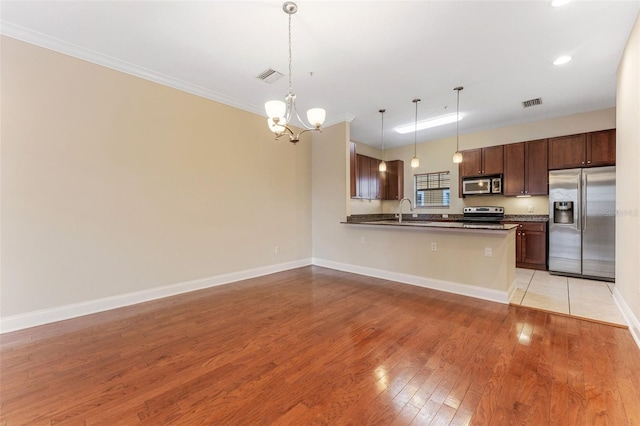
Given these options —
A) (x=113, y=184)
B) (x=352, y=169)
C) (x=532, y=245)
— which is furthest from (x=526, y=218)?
(x=113, y=184)

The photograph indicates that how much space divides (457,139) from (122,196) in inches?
248

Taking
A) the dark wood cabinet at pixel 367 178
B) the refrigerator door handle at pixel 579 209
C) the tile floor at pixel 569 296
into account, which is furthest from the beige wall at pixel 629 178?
the dark wood cabinet at pixel 367 178

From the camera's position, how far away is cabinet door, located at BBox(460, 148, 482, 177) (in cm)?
580

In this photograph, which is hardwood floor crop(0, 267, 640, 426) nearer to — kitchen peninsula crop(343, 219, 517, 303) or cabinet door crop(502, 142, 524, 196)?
kitchen peninsula crop(343, 219, 517, 303)

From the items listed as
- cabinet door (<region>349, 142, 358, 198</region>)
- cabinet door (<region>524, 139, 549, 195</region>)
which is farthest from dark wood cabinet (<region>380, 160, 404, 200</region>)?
cabinet door (<region>524, 139, 549, 195</region>)

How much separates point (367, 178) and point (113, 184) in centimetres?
472

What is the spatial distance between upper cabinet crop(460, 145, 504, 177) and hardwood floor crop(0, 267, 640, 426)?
11.4 feet

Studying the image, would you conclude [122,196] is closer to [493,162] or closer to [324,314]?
[324,314]

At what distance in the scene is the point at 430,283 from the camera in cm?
403

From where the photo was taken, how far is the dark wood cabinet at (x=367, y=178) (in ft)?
19.3

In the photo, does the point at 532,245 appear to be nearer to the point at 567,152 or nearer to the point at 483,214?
the point at 483,214

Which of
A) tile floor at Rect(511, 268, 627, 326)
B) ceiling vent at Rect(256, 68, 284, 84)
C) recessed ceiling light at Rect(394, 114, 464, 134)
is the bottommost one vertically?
tile floor at Rect(511, 268, 627, 326)

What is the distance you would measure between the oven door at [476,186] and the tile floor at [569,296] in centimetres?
193

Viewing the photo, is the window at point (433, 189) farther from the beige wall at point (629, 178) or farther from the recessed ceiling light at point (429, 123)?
the beige wall at point (629, 178)
